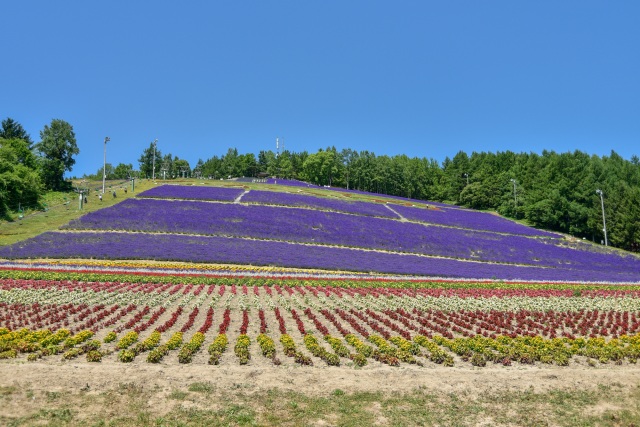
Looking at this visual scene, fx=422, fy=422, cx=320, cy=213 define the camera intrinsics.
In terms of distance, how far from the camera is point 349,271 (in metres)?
Result: 40.5

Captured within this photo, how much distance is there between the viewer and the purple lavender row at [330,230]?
52.8 metres

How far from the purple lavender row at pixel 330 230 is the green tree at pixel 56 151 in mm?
35966

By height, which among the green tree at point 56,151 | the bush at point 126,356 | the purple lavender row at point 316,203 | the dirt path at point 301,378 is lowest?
the dirt path at point 301,378

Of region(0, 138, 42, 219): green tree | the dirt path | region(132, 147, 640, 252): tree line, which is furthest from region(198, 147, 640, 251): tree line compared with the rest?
region(0, 138, 42, 219): green tree

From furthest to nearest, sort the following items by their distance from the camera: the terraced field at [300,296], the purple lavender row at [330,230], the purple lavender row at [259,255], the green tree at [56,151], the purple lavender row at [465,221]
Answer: the green tree at [56,151], the purple lavender row at [465,221], the purple lavender row at [330,230], the purple lavender row at [259,255], the terraced field at [300,296]

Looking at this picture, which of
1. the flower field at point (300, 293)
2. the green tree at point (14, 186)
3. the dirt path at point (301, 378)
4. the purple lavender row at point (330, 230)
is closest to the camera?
the dirt path at point (301, 378)

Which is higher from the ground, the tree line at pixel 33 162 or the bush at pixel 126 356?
the tree line at pixel 33 162

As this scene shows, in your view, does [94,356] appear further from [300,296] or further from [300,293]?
[300,293]

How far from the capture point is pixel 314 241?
52.8 metres

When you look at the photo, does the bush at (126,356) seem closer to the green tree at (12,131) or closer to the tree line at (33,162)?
the tree line at (33,162)

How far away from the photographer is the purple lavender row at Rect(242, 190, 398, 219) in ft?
241

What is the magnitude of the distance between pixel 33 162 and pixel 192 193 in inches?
1505

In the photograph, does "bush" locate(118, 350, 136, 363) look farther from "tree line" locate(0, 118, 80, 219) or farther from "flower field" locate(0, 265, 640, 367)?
"tree line" locate(0, 118, 80, 219)

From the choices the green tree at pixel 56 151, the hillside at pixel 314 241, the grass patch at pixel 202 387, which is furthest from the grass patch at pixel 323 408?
the green tree at pixel 56 151
